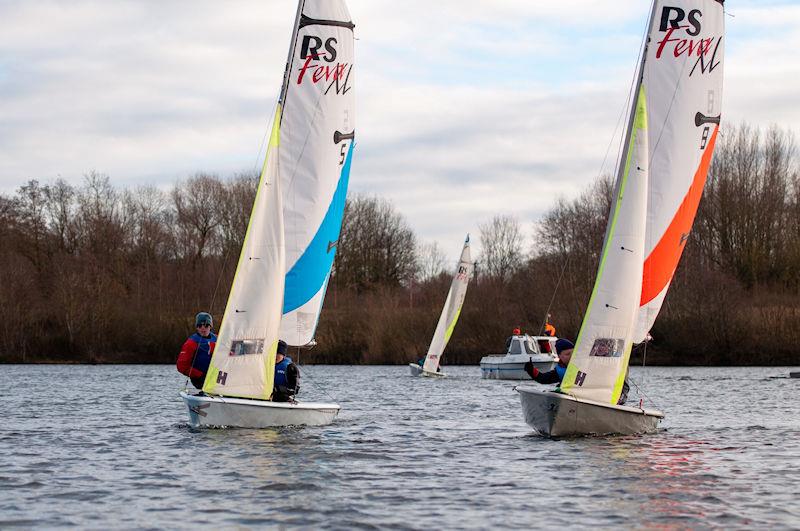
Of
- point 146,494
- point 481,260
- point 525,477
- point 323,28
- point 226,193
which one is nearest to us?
point 146,494

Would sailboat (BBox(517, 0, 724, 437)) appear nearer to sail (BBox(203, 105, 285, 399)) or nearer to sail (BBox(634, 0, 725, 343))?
sail (BBox(634, 0, 725, 343))

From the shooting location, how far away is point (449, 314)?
149ft

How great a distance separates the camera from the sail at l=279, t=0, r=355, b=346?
20.8 metres

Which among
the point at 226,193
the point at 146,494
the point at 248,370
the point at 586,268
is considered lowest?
A: the point at 146,494

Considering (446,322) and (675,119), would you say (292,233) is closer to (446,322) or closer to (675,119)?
(675,119)

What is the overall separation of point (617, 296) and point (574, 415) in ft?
6.21

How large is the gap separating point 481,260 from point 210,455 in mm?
73233

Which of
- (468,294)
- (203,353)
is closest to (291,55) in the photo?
(203,353)

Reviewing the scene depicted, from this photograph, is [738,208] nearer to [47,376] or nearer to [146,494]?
[47,376]

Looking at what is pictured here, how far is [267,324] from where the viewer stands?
1909cm

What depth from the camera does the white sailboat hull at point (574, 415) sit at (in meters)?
17.9

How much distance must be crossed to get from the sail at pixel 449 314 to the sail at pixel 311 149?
23.2 meters

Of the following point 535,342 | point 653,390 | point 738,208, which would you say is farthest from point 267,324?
point 738,208

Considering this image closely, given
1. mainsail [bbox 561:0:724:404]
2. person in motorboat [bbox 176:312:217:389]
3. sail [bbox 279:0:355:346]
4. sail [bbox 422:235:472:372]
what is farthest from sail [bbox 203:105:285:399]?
sail [bbox 422:235:472:372]
